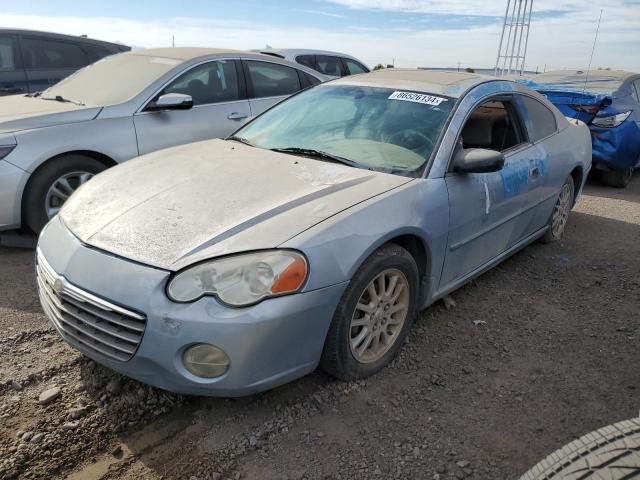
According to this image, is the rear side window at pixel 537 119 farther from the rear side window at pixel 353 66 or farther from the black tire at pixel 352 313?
the rear side window at pixel 353 66

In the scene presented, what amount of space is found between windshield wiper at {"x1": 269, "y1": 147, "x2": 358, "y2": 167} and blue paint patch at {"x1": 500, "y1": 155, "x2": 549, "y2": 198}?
1058mm

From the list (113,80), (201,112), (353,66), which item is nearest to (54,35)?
(113,80)

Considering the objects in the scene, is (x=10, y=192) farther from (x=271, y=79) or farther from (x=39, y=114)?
(x=271, y=79)

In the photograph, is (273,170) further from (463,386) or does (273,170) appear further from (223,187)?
(463,386)

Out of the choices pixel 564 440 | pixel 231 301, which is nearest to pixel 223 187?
pixel 231 301

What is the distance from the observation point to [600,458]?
5.08 ft

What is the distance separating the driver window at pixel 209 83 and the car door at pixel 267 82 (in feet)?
0.57

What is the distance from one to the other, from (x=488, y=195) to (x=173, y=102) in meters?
2.65

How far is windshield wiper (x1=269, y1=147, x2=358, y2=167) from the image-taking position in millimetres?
2965

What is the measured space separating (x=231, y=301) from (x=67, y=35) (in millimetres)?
6136

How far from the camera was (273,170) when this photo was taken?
2.87 m

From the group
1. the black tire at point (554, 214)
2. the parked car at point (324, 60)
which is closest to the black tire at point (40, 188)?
the black tire at point (554, 214)

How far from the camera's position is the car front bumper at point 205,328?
2039 mm

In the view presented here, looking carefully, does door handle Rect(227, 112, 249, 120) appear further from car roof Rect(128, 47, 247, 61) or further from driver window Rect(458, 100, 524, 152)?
driver window Rect(458, 100, 524, 152)
